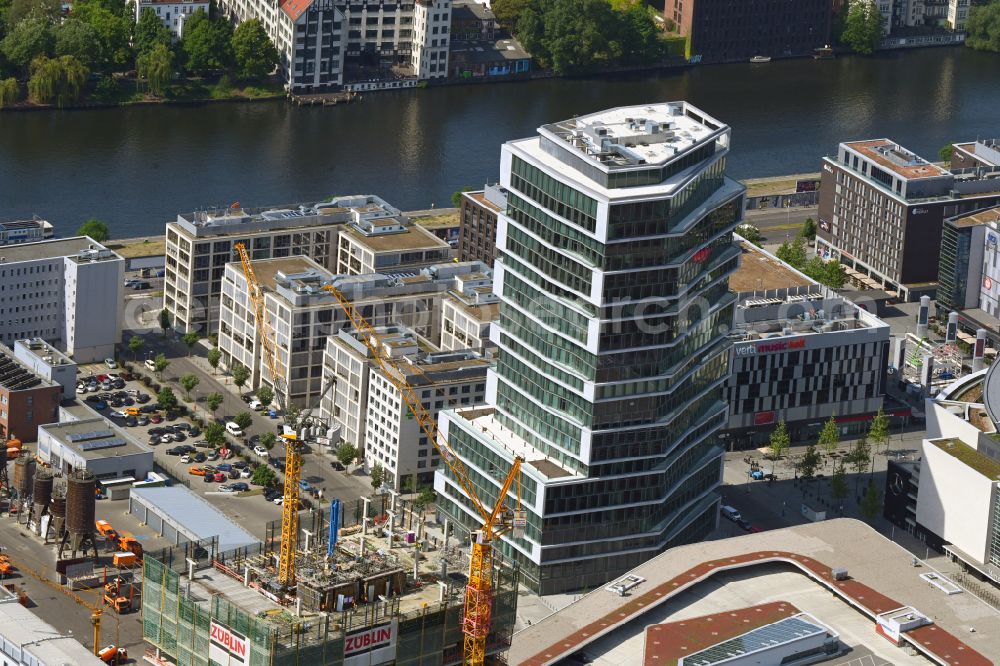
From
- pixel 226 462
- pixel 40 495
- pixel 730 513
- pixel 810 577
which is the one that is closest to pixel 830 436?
pixel 730 513

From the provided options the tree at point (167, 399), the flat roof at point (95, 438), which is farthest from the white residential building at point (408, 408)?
the flat roof at point (95, 438)

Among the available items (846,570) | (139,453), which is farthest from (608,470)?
(139,453)

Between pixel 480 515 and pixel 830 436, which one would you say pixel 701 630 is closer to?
pixel 480 515

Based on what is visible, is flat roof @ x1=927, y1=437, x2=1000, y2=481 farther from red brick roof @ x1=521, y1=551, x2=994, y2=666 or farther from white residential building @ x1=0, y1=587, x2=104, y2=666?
white residential building @ x1=0, y1=587, x2=104, y2=666

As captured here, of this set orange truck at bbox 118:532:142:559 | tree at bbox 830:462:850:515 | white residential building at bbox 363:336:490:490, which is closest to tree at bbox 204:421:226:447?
white residential building at bbox 363:336:490:490

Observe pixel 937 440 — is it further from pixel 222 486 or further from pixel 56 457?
pixel 56 457

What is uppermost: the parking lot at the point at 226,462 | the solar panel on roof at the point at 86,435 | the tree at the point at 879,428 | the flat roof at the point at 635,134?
the flat roof at the point at 635,134

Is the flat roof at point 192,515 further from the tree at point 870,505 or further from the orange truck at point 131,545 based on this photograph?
the tree at point 870,505
